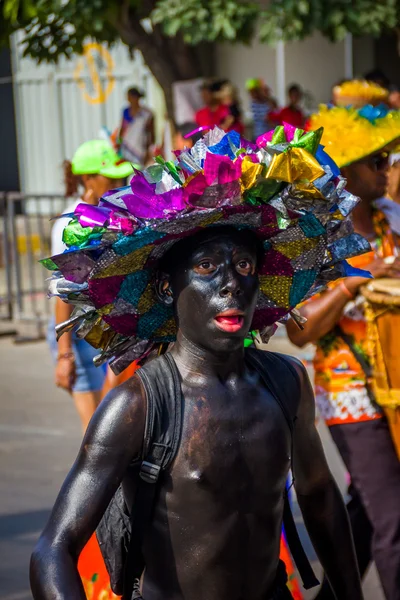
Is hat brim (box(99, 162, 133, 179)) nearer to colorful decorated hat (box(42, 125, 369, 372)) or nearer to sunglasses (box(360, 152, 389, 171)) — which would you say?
sunglasses (box(360, 152, 389, 171))

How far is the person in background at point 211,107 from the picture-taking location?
1070 centimetres

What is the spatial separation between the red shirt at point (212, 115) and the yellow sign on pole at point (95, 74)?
638cm

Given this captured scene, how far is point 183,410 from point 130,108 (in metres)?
12.7

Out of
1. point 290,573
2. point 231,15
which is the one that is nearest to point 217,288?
point 290,573

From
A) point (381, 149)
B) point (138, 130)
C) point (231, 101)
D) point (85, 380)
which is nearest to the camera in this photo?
point (381, 149)

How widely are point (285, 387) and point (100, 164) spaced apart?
135 inches

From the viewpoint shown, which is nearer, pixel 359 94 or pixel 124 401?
pixel 124 401

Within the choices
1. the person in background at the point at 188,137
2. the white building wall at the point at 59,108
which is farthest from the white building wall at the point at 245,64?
the person in background at the point at 188,137

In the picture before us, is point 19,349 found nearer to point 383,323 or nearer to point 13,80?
point 383,323

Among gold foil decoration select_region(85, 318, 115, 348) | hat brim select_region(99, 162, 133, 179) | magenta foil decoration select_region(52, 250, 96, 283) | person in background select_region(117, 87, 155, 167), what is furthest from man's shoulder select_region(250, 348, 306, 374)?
person in background select_region(117, 87, 155, 167)

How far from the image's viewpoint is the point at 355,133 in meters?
4.39

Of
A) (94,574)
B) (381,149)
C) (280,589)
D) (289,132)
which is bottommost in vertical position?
(94,574)

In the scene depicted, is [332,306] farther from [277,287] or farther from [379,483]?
[277,287]

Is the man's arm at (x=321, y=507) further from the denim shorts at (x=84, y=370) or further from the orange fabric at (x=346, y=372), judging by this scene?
the denim shorts at (x=84, y=370)
